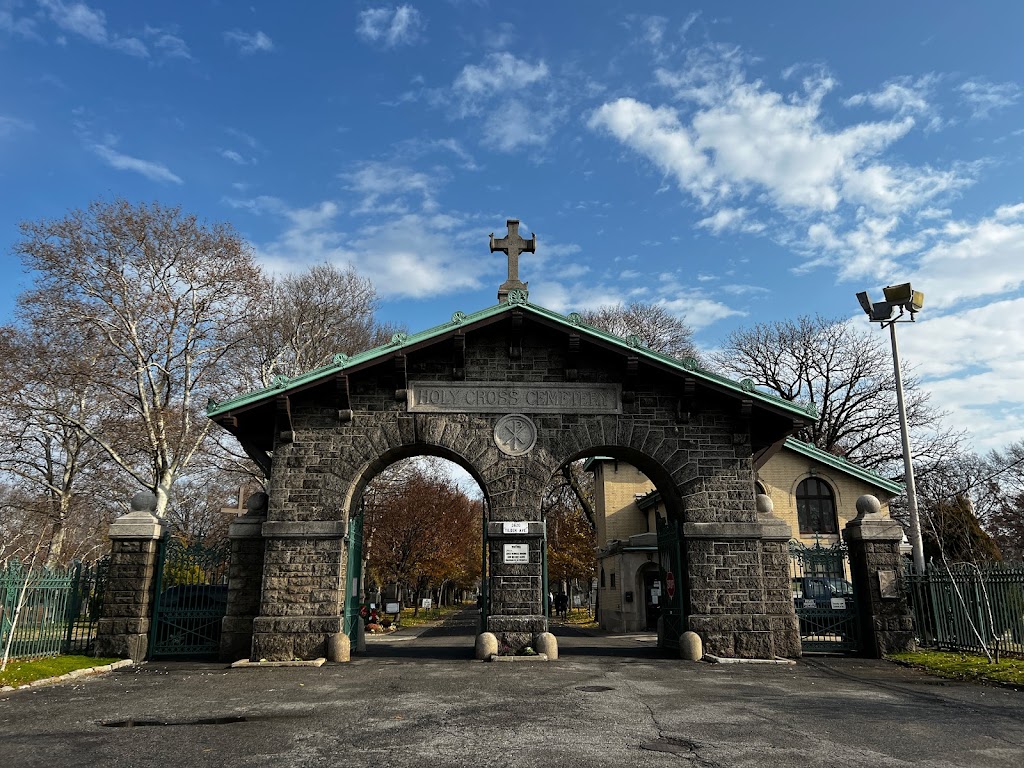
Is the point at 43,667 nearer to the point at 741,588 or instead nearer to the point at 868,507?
the point at 741,588

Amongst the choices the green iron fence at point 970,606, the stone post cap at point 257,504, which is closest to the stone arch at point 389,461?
the stone post cap at point 257,504

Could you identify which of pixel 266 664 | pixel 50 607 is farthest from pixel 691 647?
pixel 50 607

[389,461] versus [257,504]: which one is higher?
[389,461]

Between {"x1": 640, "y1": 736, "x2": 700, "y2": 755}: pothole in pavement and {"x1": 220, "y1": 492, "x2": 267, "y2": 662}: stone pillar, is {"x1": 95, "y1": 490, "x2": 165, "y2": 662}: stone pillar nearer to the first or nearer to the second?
{"x1": 220, "y1": 492, "x2": 267, "y2": 662}: stone pillar

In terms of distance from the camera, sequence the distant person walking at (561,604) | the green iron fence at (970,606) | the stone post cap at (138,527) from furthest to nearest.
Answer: the distant person walking at (561,604), the stone post cap at (138,527), the green iron fence at (970,606)

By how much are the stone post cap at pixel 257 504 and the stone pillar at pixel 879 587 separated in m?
12.9

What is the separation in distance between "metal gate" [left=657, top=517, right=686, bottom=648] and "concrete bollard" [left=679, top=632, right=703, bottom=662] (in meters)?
0.55

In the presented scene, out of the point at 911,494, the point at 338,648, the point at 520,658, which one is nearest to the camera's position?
the point at 520,658

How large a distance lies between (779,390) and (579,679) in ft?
96.7

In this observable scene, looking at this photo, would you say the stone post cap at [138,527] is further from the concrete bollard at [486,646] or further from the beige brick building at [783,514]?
the beige brick building at [783,514]

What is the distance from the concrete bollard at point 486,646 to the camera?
14227mm

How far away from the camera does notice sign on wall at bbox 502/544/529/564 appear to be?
14984 mm

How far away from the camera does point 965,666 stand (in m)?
12.6

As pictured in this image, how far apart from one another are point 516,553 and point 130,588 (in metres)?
7.95
